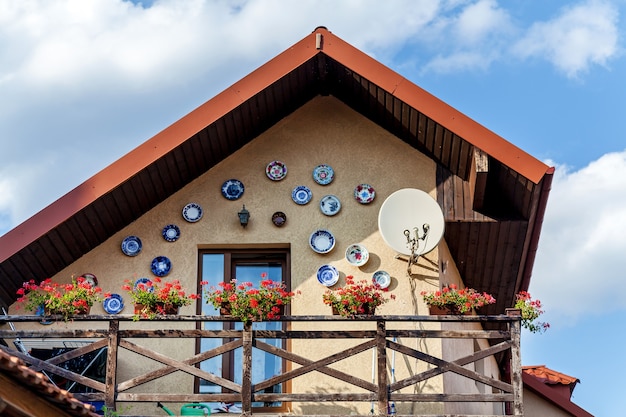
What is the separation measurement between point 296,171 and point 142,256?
7.73 feet

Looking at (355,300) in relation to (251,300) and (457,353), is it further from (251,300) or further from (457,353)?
(457,353)

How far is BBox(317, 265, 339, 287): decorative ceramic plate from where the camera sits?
15.1m

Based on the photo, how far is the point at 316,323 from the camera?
14.8m

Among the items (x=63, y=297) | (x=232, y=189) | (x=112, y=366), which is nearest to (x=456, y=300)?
(x=232, y=189)

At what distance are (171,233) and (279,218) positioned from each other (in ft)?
4.75

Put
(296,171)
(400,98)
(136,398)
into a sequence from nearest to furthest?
(136,398)
(400,98)
(296,171)

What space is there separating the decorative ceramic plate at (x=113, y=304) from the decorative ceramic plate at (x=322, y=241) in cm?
259

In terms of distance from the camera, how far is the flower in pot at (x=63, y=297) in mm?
13742

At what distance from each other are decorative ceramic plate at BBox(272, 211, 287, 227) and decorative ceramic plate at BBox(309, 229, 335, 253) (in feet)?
1.42

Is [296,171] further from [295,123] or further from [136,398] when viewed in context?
[136,398]

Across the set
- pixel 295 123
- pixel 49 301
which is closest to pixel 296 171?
pixel 295 123

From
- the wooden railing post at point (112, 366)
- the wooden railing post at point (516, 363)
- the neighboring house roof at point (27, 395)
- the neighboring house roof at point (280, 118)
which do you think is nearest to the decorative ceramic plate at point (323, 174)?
the neighboring house roof at point (280, 118)

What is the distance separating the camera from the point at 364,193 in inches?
612

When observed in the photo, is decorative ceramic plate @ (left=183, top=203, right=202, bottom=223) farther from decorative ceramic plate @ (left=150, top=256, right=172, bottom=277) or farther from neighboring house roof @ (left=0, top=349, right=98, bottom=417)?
neighboring house roof @ (left=0, top=349, right=98, bottom=417)
